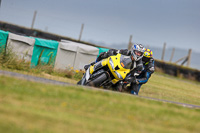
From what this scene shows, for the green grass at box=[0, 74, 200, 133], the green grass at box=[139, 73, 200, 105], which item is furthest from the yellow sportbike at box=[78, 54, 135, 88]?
the green grass at box=[139, 73, 200, 105]

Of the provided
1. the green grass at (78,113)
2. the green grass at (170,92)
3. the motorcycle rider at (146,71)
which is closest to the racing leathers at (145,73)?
the motorcycle rider at (146,71)

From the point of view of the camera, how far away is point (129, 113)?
7.55m

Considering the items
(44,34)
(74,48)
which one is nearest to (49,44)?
(74,48)

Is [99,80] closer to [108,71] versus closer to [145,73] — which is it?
[108,71]

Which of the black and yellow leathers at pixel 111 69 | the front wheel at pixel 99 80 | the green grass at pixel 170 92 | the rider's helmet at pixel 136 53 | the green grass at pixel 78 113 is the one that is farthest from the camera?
the green grass at pixel 170 92

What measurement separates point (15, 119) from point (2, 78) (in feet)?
9.69

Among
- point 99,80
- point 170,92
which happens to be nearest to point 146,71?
point 99,80

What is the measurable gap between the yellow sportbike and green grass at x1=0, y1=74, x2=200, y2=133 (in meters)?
1.84

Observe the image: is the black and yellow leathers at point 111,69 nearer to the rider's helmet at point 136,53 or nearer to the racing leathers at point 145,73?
the rider's helmet at point 136,53

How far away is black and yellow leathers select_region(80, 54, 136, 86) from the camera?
10.8 metres

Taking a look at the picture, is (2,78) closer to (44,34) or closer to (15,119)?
(15,119)

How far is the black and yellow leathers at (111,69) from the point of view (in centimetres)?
1084

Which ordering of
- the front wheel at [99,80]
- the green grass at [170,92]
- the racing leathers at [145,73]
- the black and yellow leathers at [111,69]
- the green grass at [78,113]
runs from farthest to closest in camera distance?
the green grass at [170,92] < the racing leathers at [145,73] < the black and yellow leathers at [111,69] < the front wheel at [99,80] < the green grass at [78,113]

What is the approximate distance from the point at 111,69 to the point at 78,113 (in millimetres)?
4308
